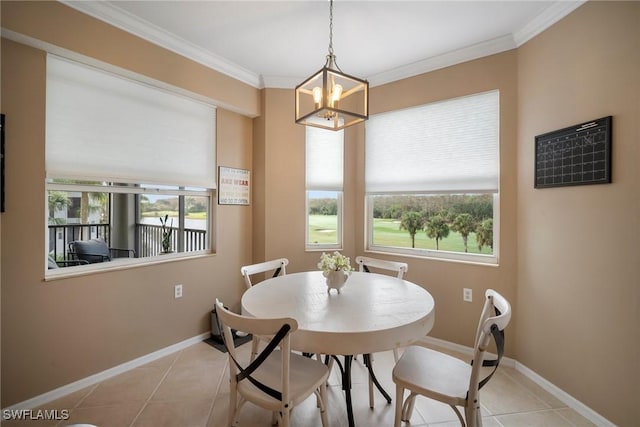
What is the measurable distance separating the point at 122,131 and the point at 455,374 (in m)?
2.96

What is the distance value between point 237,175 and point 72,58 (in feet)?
5.27

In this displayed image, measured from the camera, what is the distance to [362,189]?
338 centimetres

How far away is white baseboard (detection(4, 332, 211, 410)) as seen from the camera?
1.91 m

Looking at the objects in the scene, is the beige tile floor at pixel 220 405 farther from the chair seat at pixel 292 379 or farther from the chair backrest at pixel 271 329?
the chair backrest at pixel 271 329

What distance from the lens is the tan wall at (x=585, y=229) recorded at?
1.69 metres

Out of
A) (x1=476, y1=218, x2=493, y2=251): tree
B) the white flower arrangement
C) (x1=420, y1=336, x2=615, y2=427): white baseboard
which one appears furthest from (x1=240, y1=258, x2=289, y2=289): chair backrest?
(x1=476, y1=218, x2=493, y2=251): tree

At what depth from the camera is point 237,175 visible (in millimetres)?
3229

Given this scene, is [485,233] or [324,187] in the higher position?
[324,187]

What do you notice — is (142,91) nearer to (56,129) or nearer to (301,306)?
(56,129)

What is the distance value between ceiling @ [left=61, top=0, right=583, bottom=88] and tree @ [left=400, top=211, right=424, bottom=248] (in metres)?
1.48

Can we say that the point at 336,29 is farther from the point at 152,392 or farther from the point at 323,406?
the point at 152,392

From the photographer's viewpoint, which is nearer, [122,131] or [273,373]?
[273,373]

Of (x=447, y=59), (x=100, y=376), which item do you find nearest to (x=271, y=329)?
(x=100, y=376)

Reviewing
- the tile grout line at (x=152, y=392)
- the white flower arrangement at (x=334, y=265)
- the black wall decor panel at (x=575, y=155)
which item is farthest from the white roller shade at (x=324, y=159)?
the tile grout line at (x=152, y=392)
